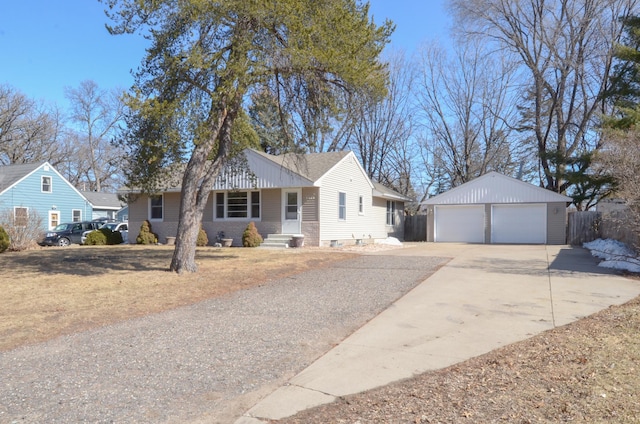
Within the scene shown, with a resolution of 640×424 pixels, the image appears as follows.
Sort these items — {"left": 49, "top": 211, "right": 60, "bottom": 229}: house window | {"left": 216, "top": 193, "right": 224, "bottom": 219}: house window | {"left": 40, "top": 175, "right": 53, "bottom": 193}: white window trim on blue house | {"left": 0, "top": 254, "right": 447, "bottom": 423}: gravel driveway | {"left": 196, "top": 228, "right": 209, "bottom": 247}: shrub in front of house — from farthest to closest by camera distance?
{"left": 49, "top": 211, "right": 60, "bottom": 229}: house window → {"left": 40, "top": 175, "right": 53, "bottom": 193}: white window trim on blue house → {"left": 216, "top": 193, "right": 224, "bottom": 219}: house window → {"left": 196, "top": 228, "right": 209, "bottom": 247}: shrub in front of house → {"left": 0, "top": 254, "right": 447, "bottom": 423}: gravel driveway

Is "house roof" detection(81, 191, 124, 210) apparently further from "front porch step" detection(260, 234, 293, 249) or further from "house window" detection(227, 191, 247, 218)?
"front porch step" detection(260, 234, 293, 249)

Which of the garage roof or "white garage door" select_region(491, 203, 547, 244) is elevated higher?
the garage roof

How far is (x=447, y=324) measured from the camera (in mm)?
6512

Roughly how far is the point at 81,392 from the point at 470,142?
109 feet

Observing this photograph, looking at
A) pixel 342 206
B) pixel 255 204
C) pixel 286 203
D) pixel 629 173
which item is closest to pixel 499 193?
pixel 342 206

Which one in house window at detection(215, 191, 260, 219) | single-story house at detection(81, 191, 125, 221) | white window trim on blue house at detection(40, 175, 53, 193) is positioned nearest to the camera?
house window at detection(215, 191, 260, 219)

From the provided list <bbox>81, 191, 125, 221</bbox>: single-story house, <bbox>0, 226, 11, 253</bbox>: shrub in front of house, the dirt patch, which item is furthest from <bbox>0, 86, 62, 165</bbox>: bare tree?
the dirt patch

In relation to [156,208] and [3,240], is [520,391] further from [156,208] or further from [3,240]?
[156,208]

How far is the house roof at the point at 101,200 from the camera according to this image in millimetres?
39156

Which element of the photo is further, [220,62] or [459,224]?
[459,224]

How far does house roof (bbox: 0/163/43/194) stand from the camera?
31000 millimetres

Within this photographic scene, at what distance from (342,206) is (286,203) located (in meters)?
2.83

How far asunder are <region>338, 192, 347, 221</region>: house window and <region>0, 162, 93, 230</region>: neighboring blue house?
20.7 meters

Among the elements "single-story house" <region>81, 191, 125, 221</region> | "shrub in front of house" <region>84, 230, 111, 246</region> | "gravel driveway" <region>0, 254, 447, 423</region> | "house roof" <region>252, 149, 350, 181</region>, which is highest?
"house roof" <region>252, 149, 350, 181</region>
